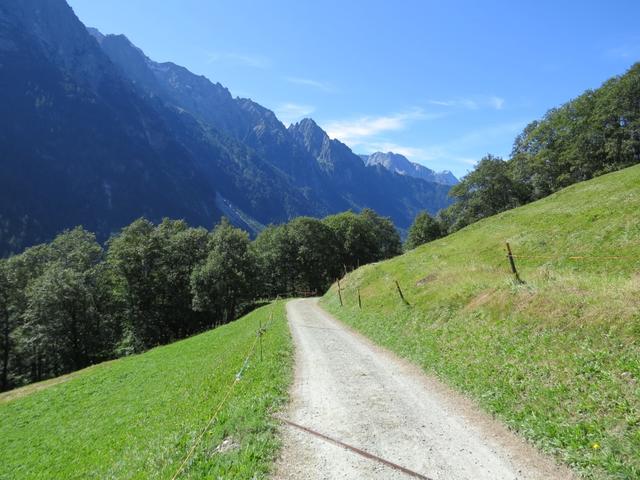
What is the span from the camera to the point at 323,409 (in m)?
13.4

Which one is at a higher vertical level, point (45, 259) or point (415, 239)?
point (45, 259)

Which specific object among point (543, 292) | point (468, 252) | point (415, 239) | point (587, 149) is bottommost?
point (543, 292)

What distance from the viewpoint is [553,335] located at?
14.8 m

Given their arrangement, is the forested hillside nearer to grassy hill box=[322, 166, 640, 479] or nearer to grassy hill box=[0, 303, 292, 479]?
grassy hill box=[322, 166, 640, 479]

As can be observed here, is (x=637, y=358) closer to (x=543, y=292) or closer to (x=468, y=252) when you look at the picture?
(x=543, y=292)

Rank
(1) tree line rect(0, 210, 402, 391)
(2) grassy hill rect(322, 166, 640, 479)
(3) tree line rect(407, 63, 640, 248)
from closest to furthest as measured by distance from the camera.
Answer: (2) grassy hill rect(322, 166, 640, 479)
(1) tree line rect(0, 210, 402, 391)
(3) tree line rect(407, 63, 640, 248)

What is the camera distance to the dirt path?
9.04m

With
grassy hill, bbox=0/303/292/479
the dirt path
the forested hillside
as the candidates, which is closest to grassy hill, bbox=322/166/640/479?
the dirt path

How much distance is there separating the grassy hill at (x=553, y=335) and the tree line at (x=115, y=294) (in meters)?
52.9

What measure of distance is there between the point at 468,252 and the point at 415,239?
84904 millimetres

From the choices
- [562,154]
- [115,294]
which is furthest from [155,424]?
[562,154]

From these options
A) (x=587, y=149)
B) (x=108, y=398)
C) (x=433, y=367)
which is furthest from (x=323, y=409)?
(x=587, y=149)

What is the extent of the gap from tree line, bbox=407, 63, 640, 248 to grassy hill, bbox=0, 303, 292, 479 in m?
82.4

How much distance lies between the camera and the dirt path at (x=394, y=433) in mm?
9039
